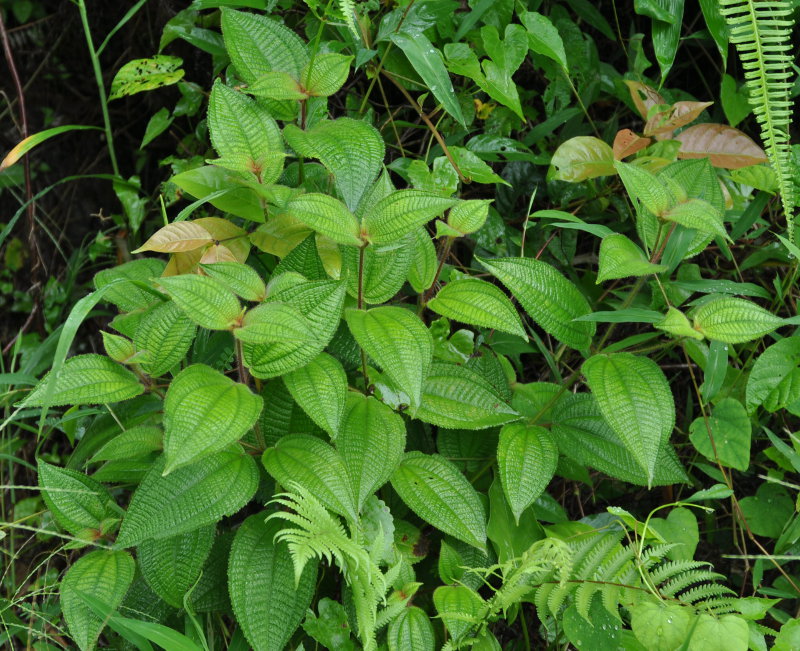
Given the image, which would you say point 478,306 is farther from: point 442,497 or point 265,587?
point 265,587

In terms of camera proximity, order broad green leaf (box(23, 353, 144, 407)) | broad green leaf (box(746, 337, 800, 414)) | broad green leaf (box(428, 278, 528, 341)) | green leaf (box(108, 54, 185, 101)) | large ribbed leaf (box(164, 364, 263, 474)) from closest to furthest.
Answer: large ribbed leaf (box(164, 364, 263, 474)) < broad green leaf (box(23, 353, 144, 407)) < broad green leaf (box(428, 278, 528, 341)) < broad green leaf (box(746, 337, 800, 414)) < green leaf (box(108, 54, 185, 101))

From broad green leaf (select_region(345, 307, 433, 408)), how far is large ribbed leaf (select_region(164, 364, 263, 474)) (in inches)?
6.4

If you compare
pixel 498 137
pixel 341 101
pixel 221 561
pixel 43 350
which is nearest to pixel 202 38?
pixel 341 101

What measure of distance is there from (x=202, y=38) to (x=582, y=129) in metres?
0.79

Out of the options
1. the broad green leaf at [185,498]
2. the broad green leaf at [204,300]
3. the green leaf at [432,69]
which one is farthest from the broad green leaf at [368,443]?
the green leaf at [432,69]

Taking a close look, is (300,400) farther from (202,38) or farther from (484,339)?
(202,38)

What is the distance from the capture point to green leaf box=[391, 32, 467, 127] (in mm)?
1212

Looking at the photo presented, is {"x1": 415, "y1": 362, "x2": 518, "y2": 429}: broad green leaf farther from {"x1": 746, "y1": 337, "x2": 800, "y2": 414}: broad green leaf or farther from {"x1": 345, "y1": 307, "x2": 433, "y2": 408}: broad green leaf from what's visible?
{"x1": 746, "y1": 337, "x2": 800, "y2": 414}: broad green leaf

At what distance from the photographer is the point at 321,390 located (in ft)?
3.17

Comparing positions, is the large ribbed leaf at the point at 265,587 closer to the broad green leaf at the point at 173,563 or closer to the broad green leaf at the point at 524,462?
the broad green leaf at the point at 173,563

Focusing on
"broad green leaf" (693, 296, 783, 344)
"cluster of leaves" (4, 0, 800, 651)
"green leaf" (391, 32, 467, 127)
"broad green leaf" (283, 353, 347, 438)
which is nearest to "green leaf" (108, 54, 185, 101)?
"cluster of leaves" (4, 0, 800, 651)

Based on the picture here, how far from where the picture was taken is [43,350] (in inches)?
62.2

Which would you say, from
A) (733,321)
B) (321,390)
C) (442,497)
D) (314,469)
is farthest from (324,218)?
(733,321)

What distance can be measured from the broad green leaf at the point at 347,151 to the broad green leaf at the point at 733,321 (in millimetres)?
493
